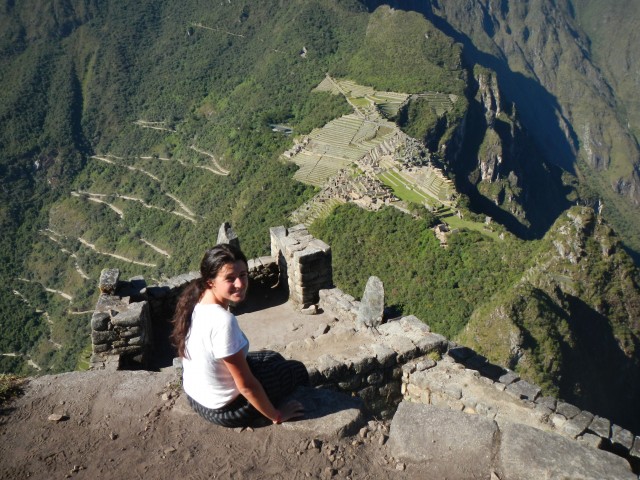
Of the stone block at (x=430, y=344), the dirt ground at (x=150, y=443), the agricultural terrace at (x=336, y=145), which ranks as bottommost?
the agricultural terrace at (x=336, y=145)

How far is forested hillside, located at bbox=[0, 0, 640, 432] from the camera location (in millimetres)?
32281

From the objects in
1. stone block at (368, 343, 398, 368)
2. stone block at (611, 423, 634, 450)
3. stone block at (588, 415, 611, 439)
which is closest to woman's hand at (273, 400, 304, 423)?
stone block at (368, 343, 398, 368)

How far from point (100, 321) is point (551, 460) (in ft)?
21.4

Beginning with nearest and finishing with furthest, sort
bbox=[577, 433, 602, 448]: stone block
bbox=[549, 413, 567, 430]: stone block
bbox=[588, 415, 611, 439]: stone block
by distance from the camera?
bbox=[577, 433, 602, 448]: stone block → bbox=[549, 413, 567, 430]: stone block → bbox=[588, 415, 611, 439]: stone block

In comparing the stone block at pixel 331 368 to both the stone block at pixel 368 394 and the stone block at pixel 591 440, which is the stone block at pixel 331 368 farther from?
the stone block at pixel 591 440

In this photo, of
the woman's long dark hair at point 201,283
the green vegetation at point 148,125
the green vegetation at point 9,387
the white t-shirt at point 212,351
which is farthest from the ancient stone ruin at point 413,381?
the green vegetation at point 148,125

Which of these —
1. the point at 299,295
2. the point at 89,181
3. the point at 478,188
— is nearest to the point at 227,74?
the point at 89,181

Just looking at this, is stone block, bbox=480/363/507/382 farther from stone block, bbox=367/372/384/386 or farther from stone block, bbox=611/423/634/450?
stone block, bbox=367/372/384/386

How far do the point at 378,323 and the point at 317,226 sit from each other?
3142 cm

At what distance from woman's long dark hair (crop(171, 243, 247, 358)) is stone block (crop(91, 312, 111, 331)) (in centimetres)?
391

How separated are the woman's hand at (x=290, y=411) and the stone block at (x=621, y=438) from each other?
4574 millimetres

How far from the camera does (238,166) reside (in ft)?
209

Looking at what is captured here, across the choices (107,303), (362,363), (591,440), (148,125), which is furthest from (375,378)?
(148,125)

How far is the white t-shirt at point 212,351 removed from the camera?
4.52 m
